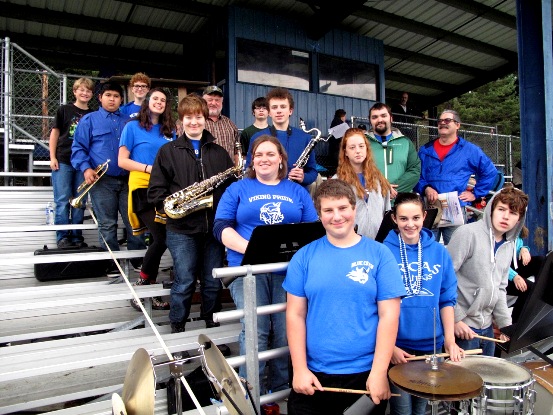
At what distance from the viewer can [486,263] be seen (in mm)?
3102

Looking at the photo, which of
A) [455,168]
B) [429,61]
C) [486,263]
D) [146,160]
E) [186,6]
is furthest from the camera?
[429,61]

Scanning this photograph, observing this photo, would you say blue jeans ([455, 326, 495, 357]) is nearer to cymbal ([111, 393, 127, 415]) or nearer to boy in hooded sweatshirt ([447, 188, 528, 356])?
boy in hooded sweatshirt ([447, 188, 528, 356])

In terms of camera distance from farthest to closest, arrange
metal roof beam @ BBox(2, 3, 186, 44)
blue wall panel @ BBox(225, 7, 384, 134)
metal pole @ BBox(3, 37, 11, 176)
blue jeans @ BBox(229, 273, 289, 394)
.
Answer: blue wall panel @ BBox(225, 7, 384, 134) < metal roof beam @ BBox(2, 3, 186, 44) < metal pole @ BBox(3, 37, 11, 176) < blue jeans @ BBox(229, 273, 289, 394)

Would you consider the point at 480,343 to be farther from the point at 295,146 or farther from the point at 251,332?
the point at 295,146

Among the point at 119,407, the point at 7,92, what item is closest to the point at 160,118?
the point at 119,407

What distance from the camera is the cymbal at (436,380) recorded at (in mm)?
1814

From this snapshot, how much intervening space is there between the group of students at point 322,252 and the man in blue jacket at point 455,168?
1.39m

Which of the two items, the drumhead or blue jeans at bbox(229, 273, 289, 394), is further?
blue jeans at bbox(229, 273, 289, 394)

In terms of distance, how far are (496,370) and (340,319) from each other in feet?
2.94

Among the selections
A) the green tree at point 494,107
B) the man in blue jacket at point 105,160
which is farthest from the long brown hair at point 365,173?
the green tree at point 494,107

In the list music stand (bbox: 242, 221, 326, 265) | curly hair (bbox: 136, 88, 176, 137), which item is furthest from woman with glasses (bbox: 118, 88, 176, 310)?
music stand (bbox: 242, 221, 326, 265)

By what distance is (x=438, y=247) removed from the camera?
9.18ft

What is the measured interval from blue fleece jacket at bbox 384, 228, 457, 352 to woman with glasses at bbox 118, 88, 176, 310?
2078 mm

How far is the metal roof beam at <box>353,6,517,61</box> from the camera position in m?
10.5
